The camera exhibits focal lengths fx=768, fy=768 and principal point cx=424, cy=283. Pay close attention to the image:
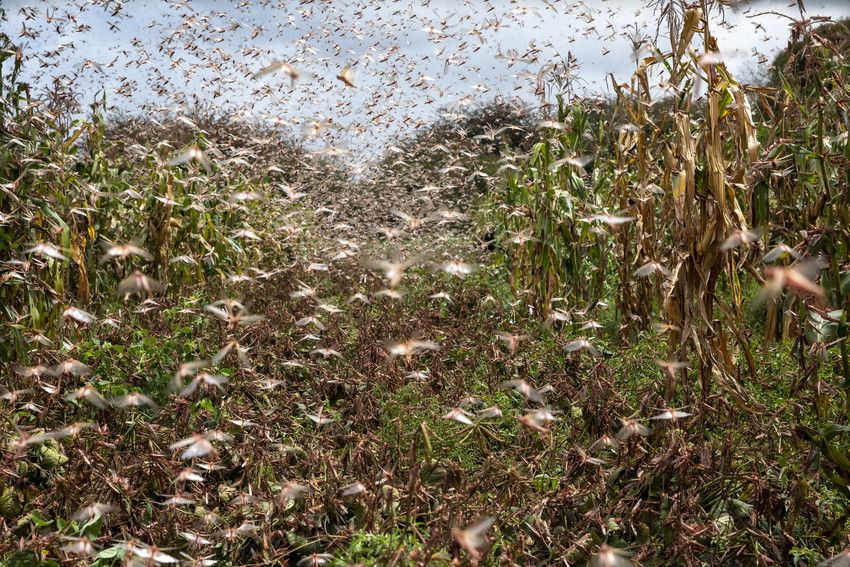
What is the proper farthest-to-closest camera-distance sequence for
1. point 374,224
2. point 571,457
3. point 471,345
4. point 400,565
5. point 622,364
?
point 374,224 → point 471,345 → point 622,364 → point 571,457 → point 400,565

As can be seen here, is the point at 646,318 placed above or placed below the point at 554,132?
below

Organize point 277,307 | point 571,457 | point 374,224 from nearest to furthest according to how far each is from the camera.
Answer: point 571,457 < point 277,307 < point 374,224

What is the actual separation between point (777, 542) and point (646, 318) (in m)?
2.24

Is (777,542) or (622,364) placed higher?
(777,542)

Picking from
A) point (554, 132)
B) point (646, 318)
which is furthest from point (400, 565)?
point (554, 132)

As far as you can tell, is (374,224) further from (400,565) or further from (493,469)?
(400,565)

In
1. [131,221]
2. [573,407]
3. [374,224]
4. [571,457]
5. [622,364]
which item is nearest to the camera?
[571,457]

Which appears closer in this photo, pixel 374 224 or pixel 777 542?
pixel 777 542

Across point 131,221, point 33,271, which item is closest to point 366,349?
point 33,271

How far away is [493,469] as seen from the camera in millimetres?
2646

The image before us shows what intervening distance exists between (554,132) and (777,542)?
3389 millimetres

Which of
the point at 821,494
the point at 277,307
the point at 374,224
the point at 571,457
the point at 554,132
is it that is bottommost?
the point at 374,224

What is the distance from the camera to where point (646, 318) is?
4457 millimetres

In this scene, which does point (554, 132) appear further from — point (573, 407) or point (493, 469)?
point (493, 469)
